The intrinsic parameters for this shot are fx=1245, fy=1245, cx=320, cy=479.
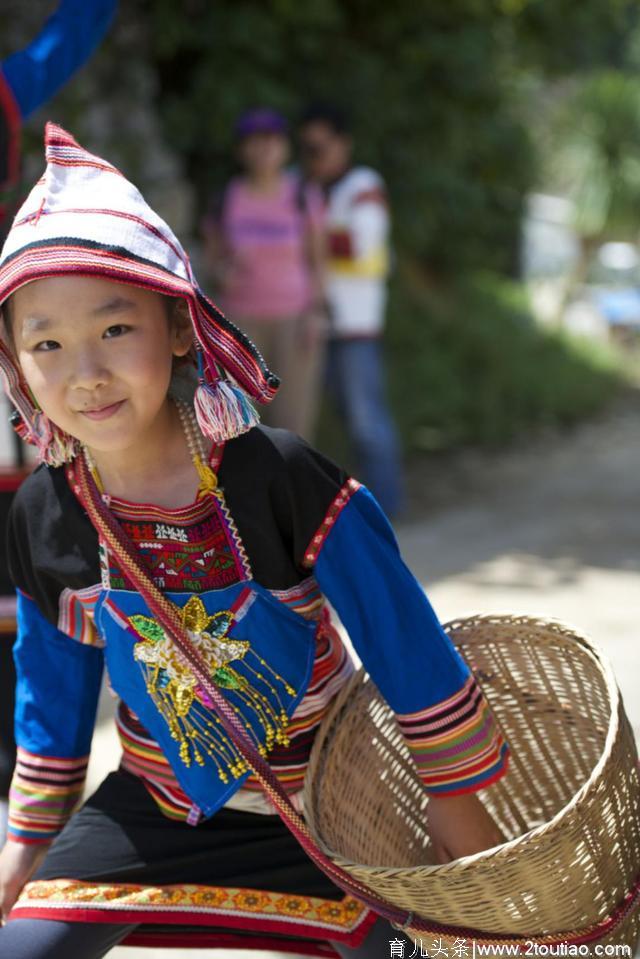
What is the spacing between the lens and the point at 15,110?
8.96 feet

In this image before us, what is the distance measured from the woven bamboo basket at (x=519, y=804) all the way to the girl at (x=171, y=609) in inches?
3.4

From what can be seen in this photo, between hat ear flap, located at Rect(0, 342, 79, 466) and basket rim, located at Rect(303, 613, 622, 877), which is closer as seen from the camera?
basket rim, located at Rect(303, 613, 622, 877)

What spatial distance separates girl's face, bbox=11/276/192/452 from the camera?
65.9 inches

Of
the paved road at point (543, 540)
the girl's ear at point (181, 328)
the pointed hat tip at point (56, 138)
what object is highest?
the pointed hat tip at point (56, 138)

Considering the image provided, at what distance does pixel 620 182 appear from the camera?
14.1 meters

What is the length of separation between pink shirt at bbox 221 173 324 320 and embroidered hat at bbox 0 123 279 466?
4.16 m

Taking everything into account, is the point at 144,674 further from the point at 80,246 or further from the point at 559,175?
the point at 559,175

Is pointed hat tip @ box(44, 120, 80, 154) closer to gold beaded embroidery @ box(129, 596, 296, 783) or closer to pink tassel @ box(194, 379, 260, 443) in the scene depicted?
pink tassel @ box(194, 379, 260, 443)

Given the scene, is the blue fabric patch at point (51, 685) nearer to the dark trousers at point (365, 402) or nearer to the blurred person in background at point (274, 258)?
the blurred person in background at point (274, 258)

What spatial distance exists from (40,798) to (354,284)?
427 cm

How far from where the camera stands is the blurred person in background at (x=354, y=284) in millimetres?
5848

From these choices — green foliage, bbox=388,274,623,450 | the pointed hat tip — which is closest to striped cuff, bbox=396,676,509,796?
the pointed hat tip

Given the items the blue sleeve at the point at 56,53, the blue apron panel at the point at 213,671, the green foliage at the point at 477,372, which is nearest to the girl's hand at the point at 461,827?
the blue apron panel at the point at 213,671

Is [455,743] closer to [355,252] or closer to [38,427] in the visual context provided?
[38,427]
